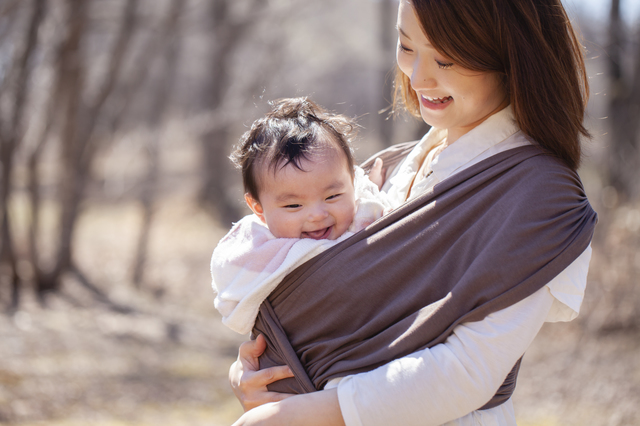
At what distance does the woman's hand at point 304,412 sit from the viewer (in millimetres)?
1176

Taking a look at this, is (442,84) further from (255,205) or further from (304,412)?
(304,412)

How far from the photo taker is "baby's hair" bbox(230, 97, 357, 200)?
1472mm

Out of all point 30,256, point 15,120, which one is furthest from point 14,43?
point 30,256

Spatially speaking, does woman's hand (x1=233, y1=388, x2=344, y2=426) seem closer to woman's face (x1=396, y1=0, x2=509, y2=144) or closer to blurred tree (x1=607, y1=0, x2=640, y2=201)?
woman's face (x1=396, y1=0, x2=509, y2=144)

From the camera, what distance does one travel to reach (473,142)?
1.37m

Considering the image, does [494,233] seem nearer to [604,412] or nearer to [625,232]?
[604,412]

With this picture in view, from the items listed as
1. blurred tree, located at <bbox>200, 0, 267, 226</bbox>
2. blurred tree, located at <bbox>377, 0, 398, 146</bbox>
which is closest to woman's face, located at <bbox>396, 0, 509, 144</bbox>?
blurred tree, located at <bbox>377, 0, 398, 146</bbox>

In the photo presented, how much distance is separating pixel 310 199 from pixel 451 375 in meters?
0.57

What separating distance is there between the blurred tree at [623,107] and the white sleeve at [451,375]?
181 inches

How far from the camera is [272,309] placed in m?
1.42

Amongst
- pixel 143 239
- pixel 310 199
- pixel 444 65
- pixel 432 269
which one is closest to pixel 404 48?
pixel 444 65

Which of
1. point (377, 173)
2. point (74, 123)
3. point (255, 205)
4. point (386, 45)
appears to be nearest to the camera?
point (255, 205)

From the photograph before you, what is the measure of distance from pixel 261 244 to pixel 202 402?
318cm

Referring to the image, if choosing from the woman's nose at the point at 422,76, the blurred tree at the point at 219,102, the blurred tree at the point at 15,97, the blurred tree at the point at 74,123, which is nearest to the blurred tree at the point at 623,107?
the woman's nose at the point at 422,76
